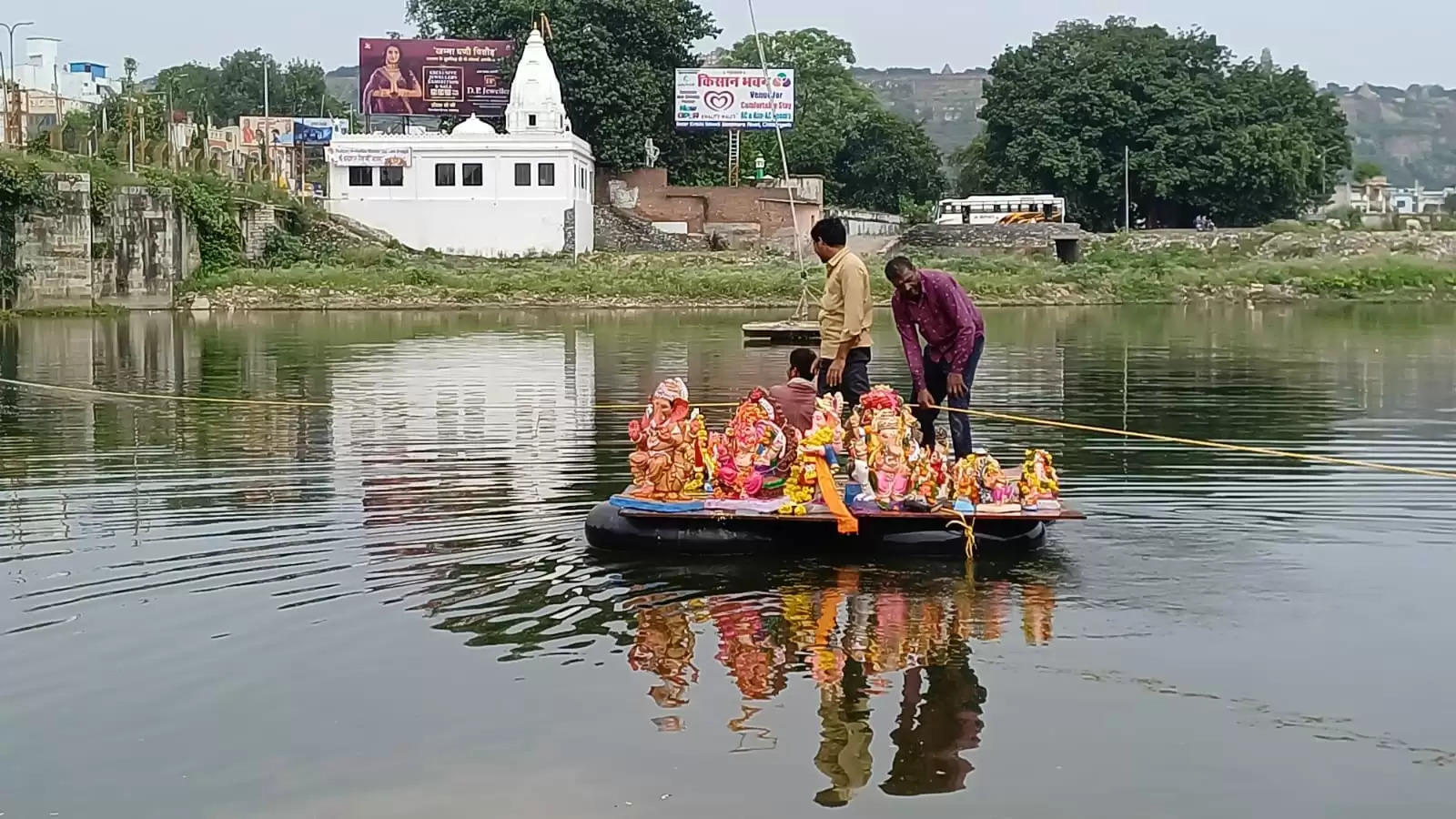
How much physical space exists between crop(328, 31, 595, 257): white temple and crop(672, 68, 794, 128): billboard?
5.10m

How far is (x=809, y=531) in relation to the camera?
10.7m

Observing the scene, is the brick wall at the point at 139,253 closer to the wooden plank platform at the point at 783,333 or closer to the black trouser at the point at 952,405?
the wooden plank platform at the point at 783,333

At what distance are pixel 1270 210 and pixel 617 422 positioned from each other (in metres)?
59.5

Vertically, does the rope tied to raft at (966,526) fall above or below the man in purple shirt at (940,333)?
below

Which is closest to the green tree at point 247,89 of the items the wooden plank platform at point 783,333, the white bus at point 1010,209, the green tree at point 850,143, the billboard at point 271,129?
the billboard at point 271,129

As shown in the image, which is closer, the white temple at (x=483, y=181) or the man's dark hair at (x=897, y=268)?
the man's dark hair at (x=897, y=268)

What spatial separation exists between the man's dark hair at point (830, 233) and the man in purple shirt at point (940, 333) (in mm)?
451

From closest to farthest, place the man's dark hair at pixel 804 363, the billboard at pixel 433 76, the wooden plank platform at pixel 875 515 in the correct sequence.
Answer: the wooden plank platform at pixel 875 515, the man's dark hair at pixel 804 363, the billboard at pixel 433 76

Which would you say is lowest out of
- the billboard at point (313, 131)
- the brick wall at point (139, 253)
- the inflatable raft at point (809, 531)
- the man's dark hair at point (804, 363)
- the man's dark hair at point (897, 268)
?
the inflatable raft at point (809, 531)

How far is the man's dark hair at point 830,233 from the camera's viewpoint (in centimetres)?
1188

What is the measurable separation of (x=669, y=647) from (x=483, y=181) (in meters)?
54.0

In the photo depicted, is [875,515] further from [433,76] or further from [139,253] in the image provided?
[433,76]

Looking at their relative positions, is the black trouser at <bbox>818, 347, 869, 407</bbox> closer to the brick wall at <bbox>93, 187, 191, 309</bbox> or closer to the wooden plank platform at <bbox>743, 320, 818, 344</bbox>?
the wooden plank platform at <bbox>743, 320, 818, 344</bbox>

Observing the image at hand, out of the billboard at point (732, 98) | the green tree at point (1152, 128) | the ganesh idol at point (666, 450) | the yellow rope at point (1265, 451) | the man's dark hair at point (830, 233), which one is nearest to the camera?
the ganesh idol at point (666, 450)
